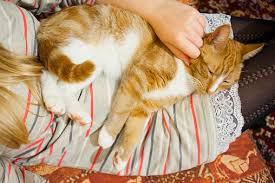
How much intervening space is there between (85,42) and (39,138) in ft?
1.14

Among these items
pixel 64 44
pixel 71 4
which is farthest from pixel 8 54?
pixel 71 4

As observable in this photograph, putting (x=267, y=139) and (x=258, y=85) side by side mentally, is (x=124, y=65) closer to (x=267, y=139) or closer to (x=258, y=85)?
(x=258, y=85)

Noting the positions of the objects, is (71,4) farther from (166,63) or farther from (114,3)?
(166,63)

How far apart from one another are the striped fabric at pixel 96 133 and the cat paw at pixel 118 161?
2 centimetres

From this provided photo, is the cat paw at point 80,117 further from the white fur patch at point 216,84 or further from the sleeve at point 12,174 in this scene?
the white fur patch at point 216,84

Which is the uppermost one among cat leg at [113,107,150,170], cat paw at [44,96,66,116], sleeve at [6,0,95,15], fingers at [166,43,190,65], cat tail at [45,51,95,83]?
sleeve at [6,0,95,15]

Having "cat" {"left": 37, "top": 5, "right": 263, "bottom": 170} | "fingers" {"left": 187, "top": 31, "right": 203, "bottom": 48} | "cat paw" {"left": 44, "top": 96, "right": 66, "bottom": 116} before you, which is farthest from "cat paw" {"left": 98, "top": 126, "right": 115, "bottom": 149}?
"fingers" {"left": 187, "top": 31, "right": 203, "bottom": 48}

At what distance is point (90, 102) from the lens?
1.16m

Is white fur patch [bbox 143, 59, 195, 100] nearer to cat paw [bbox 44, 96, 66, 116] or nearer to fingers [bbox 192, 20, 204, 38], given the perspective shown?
fingers [bbox 192, 20, 204, 38]

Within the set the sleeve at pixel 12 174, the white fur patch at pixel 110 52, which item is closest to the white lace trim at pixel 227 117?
the white fur patch at pixel 110 52

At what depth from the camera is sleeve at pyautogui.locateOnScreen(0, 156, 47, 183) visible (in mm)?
988

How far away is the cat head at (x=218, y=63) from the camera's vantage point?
124 centimetres

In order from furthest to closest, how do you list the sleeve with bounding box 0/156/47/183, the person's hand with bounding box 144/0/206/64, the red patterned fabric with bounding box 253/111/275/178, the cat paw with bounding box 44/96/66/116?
the red patterned fabric with bounding box 253/111/275/178 < the person's hand with bounding box 144/0/206/64 < the cat paw with bounding box 44/96/66/116 < the sleeve with bounding box 0/156/47/183

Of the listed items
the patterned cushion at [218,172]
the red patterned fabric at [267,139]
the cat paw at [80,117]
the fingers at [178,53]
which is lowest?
the red patterned fabric at [267,139]
